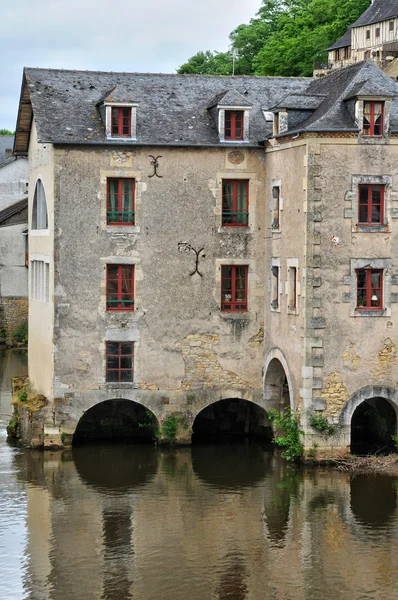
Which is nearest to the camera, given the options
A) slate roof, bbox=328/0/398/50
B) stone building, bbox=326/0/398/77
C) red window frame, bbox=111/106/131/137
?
red window frame, bbox=111/106/131/137

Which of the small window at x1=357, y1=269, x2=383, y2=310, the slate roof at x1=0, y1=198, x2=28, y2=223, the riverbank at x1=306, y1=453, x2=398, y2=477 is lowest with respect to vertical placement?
the riverbank at x1=306, y1=453, x2=398, y2=477

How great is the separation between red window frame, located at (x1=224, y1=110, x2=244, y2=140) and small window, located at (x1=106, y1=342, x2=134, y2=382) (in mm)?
6958

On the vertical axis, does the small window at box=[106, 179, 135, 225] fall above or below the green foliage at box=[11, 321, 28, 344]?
above

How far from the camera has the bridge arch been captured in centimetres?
3375

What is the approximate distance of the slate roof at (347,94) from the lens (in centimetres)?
3350

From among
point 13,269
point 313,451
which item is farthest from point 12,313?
point 313,451

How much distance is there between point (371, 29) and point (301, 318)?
65.4 metres

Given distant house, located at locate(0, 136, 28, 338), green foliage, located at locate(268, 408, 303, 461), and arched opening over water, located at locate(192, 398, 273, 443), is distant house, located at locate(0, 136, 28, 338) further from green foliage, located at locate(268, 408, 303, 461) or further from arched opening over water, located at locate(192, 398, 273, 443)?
green foliage, located at locate(268, 408, 303, 461)

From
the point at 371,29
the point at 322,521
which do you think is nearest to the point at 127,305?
the point at 322,521

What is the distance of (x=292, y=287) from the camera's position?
114 ft

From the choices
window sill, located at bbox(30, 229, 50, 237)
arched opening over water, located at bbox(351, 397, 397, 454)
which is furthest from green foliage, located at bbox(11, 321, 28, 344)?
arched opening over water, located at bbox(351, 397, 397, 454)

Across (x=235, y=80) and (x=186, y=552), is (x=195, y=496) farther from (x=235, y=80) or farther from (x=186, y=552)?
Answer: (x=235, y=80)

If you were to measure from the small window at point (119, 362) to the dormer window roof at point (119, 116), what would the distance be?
614 cm

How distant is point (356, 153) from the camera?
33.6 m
